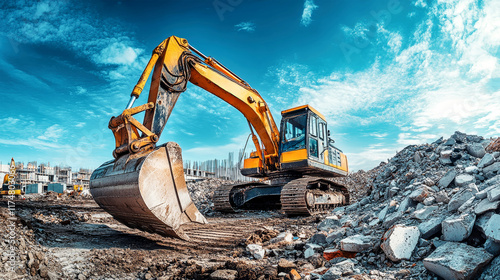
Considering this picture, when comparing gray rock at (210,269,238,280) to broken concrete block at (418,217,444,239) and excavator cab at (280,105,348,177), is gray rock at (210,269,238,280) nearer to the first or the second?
broken concrete block at (418,217,444,239)

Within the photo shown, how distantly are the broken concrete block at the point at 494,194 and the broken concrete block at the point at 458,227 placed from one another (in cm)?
27

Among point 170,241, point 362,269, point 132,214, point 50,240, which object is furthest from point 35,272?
point 362,269

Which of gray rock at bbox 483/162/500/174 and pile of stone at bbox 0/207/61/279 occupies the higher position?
gray rock at bbox 483/162/500/174

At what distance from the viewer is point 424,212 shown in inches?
159

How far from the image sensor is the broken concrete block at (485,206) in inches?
121

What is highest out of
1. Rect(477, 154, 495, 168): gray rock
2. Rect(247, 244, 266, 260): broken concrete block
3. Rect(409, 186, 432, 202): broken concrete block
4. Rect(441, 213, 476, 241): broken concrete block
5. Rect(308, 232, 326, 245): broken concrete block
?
Rect(477, 154, 495, 168): gray rock

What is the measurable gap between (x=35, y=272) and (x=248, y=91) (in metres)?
6.42

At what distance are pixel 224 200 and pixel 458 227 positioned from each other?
22.2 ft

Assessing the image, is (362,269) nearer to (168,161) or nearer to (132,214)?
(168,161)

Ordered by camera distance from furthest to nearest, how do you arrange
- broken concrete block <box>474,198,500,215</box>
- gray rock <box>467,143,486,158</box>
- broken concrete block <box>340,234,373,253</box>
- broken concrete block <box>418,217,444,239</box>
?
gray rock <box>467,143,486,158</box> < broken concrete block <box>340,234,373,253</box> < broken concrete block <box>418,217,444,239</box> < broken concrete block <box>474,198,500,215</box>

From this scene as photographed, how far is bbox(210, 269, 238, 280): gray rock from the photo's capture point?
9.65 ft

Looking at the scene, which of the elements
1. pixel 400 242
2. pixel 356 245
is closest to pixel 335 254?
pixel 356 245

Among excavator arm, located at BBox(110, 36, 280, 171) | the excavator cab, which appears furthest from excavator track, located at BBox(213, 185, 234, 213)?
the excavator cab

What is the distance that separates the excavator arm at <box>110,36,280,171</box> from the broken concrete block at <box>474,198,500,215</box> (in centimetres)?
429
